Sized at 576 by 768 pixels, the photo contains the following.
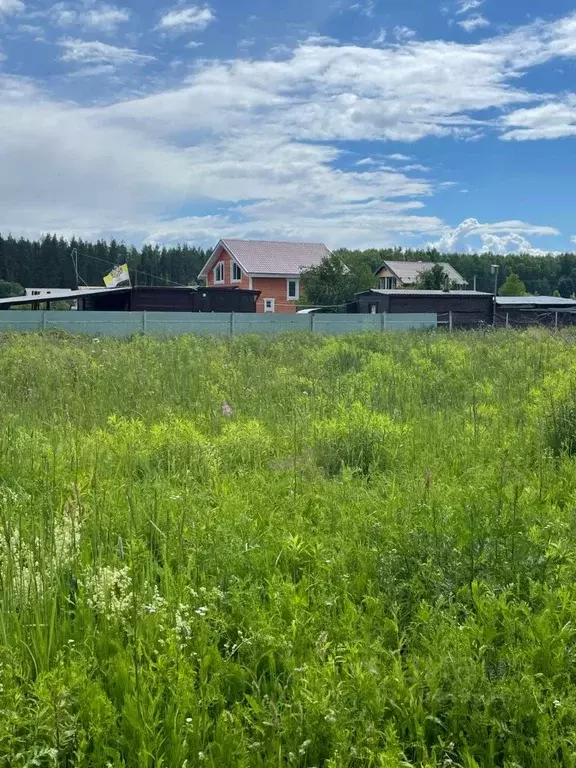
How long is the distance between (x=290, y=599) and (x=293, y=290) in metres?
46.0

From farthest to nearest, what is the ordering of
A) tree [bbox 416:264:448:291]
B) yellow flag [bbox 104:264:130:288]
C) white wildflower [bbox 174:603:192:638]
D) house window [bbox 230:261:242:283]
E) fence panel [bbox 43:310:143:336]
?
yellow flag [bbox 104:264:130:288] < tree [bbox 416:264:448:291] < house window [bbox 230:261:242:283] < fence panel [bbox 43:310:143:336] < white wildflower [bbox 174:603:192:638]

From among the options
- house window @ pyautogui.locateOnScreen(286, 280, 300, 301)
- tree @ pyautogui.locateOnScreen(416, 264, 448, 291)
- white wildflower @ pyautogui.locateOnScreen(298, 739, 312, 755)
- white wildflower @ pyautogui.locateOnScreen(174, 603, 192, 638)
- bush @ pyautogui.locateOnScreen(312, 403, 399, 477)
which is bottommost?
white wildflower @ pyautogui.locateOnScreen(298, 739, 312, 755)

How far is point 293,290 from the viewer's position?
158ft

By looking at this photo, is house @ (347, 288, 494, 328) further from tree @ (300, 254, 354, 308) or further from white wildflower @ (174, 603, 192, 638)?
white wildflower @ (174, 603, 192, 638)

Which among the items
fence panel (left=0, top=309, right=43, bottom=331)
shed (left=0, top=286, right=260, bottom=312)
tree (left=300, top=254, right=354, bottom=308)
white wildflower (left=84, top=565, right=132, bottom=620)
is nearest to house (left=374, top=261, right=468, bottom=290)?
tree (left=300, top=254, right=354, bottom=308)

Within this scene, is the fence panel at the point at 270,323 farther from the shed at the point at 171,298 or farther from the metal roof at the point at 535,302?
the metal roof at the point at 535,302

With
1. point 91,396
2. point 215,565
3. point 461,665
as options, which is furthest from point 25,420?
point 461,665

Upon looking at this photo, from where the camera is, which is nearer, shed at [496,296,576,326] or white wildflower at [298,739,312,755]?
white wildflower at [298,739,312,755]

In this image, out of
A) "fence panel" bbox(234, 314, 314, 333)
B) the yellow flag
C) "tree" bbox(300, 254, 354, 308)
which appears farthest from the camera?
the yellow flag

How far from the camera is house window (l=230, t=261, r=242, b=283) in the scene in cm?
4731

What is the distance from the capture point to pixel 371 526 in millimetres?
3742

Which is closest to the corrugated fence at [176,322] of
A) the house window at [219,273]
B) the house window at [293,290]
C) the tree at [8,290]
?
the house window at [293,290]

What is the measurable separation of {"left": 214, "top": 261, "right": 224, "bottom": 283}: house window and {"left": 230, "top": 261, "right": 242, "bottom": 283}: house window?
6.85ft

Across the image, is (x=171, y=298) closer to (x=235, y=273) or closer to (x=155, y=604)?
(x=235, y=273)
